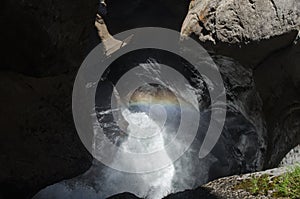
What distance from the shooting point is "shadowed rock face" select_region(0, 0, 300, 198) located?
3.26 m

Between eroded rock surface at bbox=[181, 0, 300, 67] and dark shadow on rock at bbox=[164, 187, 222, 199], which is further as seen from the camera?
eroded rock surface at bbox=[181, 0, 300, 67]

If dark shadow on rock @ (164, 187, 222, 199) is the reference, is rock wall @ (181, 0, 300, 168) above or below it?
above

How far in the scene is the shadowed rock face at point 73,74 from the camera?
10.7ft

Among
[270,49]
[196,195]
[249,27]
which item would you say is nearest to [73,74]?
[196,195]

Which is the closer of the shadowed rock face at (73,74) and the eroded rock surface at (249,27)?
the shadowed rock face at (73,74)

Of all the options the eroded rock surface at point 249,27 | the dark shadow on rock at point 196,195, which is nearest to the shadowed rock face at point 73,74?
the eroded rock surface at point 249,27

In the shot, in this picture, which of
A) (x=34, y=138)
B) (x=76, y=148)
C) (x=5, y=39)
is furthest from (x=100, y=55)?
(x=5, y=39)

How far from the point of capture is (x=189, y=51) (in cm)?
568

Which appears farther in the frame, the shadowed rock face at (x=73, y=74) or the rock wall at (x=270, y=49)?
the rock wall at (x=270, y=49)

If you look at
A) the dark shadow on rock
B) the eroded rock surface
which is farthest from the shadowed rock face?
the dark shadow on rock

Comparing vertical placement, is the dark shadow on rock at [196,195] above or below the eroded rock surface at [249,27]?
below

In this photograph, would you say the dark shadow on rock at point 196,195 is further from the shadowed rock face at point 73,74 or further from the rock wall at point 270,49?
the rock wall at point 270,49

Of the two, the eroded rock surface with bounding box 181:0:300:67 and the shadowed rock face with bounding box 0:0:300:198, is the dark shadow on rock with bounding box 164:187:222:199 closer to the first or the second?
the shadowed rock face with bounding box 0:0:300:198

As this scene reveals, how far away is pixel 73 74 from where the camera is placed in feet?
13.8
